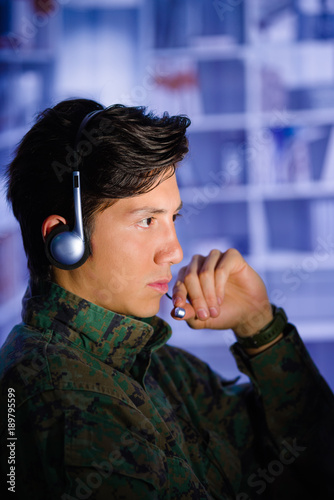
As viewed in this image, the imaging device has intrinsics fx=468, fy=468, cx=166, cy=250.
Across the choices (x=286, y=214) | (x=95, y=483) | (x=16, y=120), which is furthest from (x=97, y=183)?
(x=286, y=214)

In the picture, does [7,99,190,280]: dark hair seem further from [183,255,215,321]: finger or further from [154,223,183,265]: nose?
[183,255,215,321]: finger

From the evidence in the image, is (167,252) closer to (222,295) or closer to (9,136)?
(222,295)

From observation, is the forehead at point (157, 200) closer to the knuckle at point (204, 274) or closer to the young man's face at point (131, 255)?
the young man's face at point (131, 255)

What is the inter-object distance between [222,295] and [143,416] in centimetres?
37

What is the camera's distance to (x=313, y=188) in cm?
291

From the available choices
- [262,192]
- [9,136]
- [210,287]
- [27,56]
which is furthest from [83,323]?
[27,56]

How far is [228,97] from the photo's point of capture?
3021mm

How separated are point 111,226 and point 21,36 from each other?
236 centimetres

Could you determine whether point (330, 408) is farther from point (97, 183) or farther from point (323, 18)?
point (323, 18)

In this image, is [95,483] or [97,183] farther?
[97,183]

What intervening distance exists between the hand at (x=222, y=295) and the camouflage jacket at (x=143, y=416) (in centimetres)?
7

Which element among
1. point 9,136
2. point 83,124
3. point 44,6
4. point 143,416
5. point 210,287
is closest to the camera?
point 143,416

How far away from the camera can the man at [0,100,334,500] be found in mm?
659

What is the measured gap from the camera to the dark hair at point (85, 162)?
0.86 m
